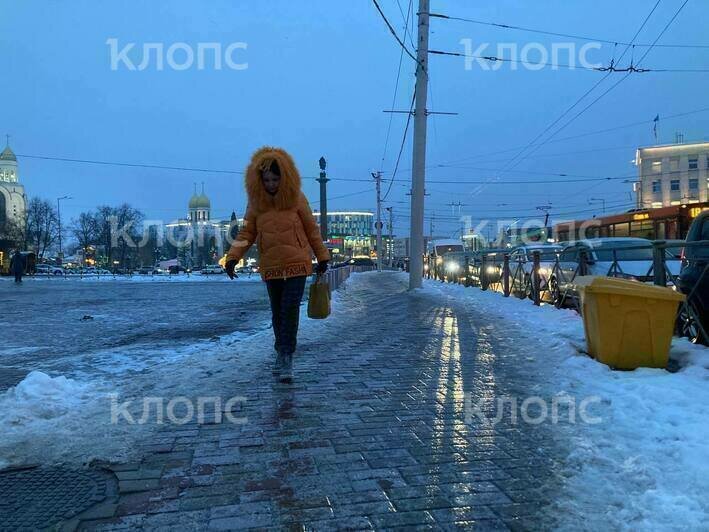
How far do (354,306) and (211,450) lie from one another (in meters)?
10.0

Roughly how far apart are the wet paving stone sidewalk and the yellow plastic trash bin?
83 cm

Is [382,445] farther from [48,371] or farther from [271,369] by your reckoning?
[48,371]

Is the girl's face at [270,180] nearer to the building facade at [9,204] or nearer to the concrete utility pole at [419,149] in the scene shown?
the concrete utility pole at [419,149]

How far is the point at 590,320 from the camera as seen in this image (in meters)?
5.84

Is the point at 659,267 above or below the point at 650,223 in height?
below

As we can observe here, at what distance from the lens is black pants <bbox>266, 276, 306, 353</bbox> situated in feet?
17.2

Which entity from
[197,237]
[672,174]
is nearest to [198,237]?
[197,237]

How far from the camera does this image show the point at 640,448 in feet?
11.3

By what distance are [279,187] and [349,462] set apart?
2726 millimetres

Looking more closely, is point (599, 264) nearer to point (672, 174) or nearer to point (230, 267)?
point (230, 267)

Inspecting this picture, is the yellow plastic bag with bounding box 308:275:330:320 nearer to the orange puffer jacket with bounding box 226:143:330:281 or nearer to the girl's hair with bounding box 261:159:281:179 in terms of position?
the orange puffer jacket with bounding box 226:143:330:281

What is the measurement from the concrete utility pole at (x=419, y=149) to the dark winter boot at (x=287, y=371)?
1469 cm

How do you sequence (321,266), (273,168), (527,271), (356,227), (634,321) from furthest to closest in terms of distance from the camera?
(356,227) < (527,271) < (321,266) < (634,321) < (273,168)

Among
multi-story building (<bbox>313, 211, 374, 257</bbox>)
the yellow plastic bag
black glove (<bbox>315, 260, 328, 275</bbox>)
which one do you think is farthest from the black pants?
multi-story building (<bbox>313, 211, 374, 257</bbox>)
